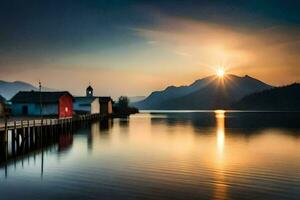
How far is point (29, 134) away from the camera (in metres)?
64.1

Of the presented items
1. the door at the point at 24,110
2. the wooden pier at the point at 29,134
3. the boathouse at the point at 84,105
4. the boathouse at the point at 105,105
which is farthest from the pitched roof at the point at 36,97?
the boathouse at the point at 105,105

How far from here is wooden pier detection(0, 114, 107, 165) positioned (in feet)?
150

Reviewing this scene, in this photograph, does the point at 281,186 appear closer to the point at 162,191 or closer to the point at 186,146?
Answer: the point at 162,191

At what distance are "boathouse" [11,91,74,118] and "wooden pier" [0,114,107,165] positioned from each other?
176 inches

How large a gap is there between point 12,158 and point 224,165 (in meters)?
21.4

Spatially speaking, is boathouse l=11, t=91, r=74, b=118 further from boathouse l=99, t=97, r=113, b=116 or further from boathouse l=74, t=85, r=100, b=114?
boathouse l=99, t=97, r=113, b=116

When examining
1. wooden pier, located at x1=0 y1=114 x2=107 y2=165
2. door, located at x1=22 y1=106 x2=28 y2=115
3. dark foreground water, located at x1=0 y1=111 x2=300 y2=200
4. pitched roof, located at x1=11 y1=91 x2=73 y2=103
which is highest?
pitched roof, located at x1=11 y1=91 x2=73 y2=103

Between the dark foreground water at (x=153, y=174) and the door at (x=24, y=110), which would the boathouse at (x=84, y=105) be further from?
the dark foreground water at (x=153, y=174)

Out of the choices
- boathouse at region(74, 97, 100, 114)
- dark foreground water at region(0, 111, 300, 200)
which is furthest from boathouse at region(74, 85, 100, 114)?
dark foreground water at region(0, 111, 300, 200)

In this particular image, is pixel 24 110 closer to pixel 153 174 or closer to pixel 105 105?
pixel 153 174

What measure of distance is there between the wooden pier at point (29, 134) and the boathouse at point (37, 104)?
4467mm

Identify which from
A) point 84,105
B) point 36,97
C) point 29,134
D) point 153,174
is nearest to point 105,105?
point 84,105

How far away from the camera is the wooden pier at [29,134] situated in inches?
1797

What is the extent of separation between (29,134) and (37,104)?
23836 millimetres
